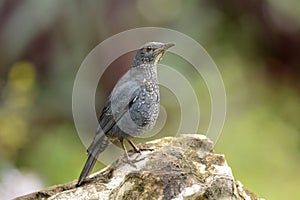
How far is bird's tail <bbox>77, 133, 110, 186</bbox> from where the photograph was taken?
2520 millimetres

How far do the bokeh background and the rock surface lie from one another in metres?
1.24

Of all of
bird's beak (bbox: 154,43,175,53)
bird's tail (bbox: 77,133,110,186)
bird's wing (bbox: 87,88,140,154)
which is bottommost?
bird's tail (bbox: 77,133,110,186)

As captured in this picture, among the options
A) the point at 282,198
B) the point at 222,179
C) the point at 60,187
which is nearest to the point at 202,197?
the point at 222,179

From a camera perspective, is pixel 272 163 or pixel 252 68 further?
pixel 252 68

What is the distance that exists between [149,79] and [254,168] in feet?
5.66

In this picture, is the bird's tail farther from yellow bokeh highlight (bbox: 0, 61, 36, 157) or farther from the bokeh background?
yellow bokeh highlight (bbox: 0, 61, 36, 157)

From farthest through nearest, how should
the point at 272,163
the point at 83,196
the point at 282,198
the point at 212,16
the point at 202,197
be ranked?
the point at 212,16
the point at 272,163
the point at 282,198
the point at 83,196
the point at 202,197

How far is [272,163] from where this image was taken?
415 cm

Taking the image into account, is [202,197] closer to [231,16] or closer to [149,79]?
[149,79]

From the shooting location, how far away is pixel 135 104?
8.23 ft

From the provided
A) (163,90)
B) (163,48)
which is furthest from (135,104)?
(163,90)

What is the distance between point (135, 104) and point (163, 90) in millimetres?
1750

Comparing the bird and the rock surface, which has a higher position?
the bird

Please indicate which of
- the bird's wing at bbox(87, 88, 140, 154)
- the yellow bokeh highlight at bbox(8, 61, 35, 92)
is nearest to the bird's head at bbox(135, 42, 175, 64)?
the bird's wing at bbox(87, 88, 140, 154)
